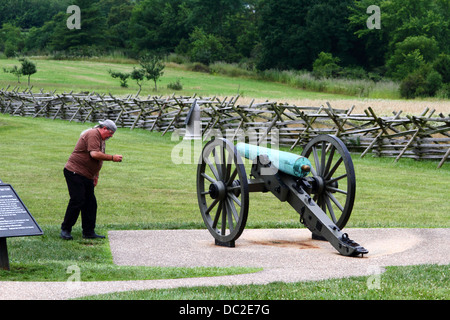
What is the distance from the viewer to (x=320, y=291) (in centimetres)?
637

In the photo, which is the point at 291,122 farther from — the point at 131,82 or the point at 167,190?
the point at 131,82

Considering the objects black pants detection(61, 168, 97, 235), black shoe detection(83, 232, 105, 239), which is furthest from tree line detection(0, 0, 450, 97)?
black pants detection(61, 168, 97, 235)

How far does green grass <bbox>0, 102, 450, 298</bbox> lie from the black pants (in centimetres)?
26

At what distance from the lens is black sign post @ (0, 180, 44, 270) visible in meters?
7.52

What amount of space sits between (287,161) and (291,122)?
17.0 m

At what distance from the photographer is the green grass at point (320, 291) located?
6.14m

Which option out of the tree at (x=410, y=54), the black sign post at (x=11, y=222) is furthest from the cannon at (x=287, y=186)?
the tree at (x=410, y=54)

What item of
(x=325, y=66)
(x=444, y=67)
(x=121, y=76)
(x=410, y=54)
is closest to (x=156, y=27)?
(x=325, y=66)

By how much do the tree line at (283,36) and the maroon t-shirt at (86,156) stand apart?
43.3 metres

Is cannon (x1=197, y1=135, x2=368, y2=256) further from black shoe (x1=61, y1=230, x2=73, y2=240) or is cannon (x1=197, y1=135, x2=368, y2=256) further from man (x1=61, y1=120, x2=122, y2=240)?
black shoe (x1=61, y1=230, x2=73, y2=240)

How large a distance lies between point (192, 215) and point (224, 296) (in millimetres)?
7293

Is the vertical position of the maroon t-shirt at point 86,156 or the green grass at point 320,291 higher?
the maroon t-shirt at point 86,156

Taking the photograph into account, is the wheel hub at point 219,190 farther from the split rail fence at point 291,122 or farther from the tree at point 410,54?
the tree at point 410,54

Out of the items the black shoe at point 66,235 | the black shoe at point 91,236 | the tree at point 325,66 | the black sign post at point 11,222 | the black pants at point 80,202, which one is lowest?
the tree at point 325,66
